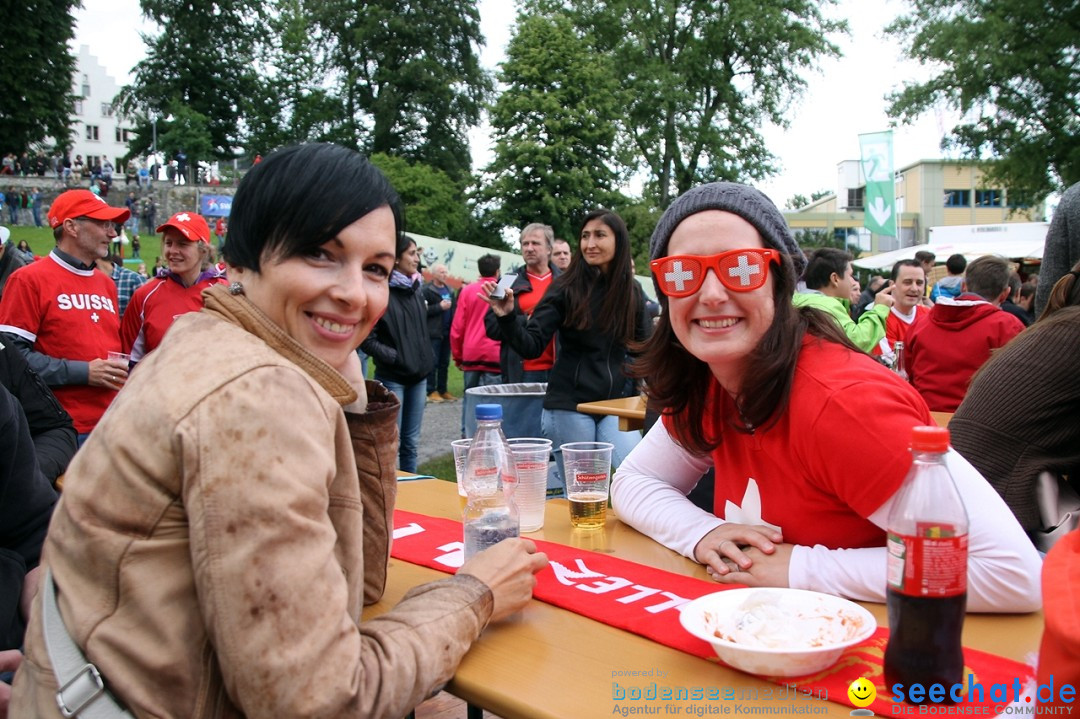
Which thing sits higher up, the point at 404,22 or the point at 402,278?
the point at 404,22

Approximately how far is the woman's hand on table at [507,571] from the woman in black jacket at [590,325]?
11.9 feet

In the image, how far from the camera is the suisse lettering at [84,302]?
15.9 ft

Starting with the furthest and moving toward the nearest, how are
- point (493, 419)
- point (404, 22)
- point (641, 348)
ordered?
point (404, 22)
point (641, 348)
point (493, 419)

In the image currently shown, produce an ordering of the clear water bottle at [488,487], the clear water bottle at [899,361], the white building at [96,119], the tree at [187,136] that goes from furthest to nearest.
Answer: the white building at [96,119]
the tree at [187,136]
the clear water bottle at [899,361]
the clear water bottle at [488,487]

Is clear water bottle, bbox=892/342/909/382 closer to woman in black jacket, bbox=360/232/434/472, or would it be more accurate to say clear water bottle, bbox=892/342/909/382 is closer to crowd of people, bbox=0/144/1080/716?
crowd of people, bbox=0/144/1080/716

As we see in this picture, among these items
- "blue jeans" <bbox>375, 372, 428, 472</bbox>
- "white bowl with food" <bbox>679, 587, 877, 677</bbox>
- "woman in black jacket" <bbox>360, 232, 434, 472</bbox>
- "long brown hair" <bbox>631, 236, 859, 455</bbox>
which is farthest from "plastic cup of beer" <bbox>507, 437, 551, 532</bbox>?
"blue jeans" <bbox>375, 372, 428, 472</bbox>

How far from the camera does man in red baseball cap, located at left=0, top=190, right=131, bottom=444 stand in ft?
15.3

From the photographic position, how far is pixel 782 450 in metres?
1.91

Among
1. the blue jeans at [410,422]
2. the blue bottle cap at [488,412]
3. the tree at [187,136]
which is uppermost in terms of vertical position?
the tree at [187,136]

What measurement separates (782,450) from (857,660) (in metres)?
0.53

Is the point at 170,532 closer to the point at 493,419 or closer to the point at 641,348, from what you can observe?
the point at 493,419

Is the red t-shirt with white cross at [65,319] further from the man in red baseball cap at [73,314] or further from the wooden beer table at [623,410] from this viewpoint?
the wooden beer table at [623,410]

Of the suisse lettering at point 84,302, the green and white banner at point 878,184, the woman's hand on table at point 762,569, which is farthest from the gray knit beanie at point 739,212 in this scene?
the green and white banner at point 878,184

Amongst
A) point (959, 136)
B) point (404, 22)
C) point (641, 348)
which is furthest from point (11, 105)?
point (641, 348)
